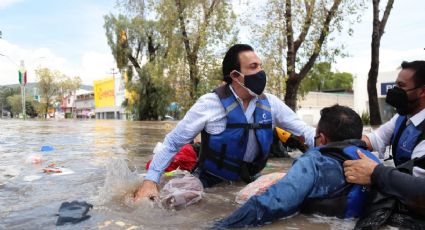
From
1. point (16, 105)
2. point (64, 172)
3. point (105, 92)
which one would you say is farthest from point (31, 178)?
point (16, 105)

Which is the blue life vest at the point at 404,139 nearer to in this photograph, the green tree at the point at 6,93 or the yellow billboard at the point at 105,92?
the yellow billboard at the point at 105,92

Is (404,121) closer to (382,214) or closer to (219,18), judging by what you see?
(382,214)

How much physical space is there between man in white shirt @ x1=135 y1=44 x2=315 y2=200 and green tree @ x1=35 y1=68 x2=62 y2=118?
7154cm

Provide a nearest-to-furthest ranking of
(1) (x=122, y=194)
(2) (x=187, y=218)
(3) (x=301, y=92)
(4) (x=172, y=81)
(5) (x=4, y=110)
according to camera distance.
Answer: (2) (x=187, y=218), (1) (x=122, y=194), (4) (x=172, y=81), (3) (x=301, y=92), (5) (x=4, y=110)

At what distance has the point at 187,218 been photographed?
3139 mm

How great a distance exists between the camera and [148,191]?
3.45 m

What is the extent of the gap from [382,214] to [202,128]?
1483 mm

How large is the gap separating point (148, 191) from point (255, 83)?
1.16 m

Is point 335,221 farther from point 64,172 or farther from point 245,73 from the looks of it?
point 64,172

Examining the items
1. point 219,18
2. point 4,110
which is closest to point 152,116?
point 219,18

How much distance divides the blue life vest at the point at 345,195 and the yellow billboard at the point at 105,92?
215 feet

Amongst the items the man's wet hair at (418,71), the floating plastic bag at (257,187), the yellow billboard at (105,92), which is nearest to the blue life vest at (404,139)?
the man's wet hair at (418,71)

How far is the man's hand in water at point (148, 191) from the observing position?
342 cm

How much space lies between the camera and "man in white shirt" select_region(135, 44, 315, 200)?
355 centimetres
